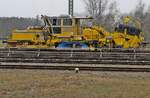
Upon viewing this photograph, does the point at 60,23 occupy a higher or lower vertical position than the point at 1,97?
higher

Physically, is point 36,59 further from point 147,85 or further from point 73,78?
point 147,85

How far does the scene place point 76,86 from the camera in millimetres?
14688

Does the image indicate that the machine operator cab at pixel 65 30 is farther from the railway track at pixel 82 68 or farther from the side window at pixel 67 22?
the railway track at pixel 82 68

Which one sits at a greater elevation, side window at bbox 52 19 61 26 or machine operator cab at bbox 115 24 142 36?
side window at bbox 52 19 61 26

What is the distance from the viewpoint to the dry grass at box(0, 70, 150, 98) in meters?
12.8

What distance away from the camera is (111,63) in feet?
74.6

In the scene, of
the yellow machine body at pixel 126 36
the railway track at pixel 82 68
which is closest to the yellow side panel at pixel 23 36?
the yellow machine body at pixel 126 36

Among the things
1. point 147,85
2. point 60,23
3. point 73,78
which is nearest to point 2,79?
point 73,78

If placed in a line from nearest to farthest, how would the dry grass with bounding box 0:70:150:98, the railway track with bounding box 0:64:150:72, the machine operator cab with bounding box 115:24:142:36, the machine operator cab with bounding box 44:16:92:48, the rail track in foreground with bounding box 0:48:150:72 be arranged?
the dry grass with bounding box 0:70:150:98 < the railway track with bounding box 0:64:150:72 < the rail track in foreground with bounding box 0:48:150:72 < the machine operator cab with bounding box 44:16:92:48 < the machine operator cab with bounding box 115:24:142:36

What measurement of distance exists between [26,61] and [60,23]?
14.0m

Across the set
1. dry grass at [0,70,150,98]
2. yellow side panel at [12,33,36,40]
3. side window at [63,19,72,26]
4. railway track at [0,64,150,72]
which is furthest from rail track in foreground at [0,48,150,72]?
side window at [63,19,72,26]

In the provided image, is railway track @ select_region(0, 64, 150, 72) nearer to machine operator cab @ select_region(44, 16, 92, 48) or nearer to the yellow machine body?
machine operator cab @ select_region(44, 16, 92, 48)

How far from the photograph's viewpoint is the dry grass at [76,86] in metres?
12.8

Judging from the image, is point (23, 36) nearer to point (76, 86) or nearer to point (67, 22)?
point (67, 22)
